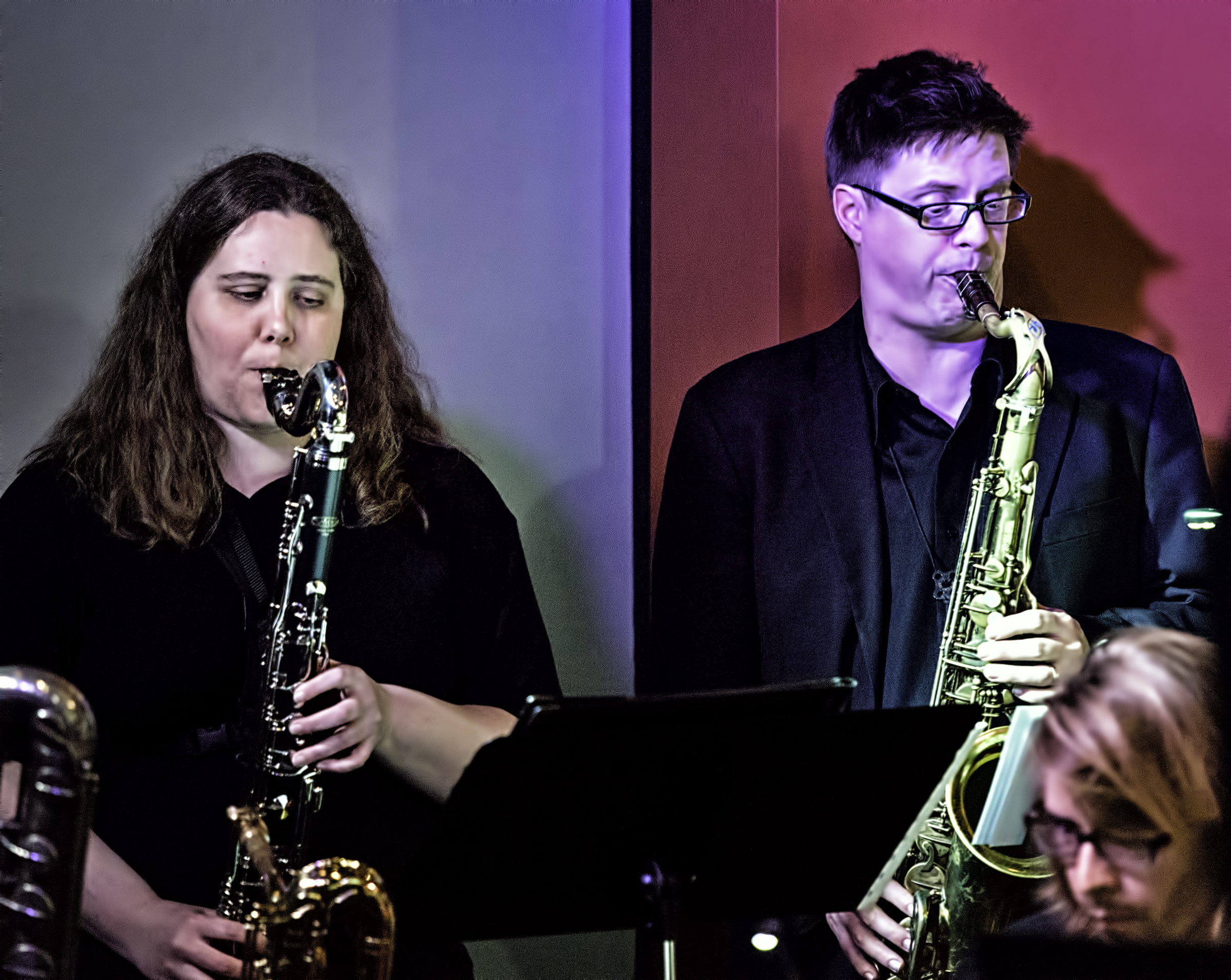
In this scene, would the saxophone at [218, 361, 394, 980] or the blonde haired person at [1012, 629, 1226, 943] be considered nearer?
the blonde haired person at [1012, 629, 1226, 943]

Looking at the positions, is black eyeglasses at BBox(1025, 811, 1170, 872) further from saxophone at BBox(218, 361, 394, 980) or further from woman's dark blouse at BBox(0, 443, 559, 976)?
woman's dark blouse at BBox(0, 443, 559, 976)

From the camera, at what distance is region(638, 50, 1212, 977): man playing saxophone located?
254cm

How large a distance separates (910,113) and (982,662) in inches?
42.5

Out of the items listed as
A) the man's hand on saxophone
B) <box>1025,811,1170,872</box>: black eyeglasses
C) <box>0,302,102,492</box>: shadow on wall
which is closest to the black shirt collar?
the man's hand on saxophone

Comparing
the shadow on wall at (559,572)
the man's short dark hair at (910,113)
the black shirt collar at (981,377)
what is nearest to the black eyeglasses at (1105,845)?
the black shirt collar at (981,377)

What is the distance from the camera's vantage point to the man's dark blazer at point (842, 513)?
2545 mm

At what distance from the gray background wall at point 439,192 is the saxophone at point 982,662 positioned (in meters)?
1.00

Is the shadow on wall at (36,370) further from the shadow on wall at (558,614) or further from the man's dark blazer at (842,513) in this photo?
the man's dark blazer at (842,513)

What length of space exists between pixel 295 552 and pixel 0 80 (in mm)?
1308

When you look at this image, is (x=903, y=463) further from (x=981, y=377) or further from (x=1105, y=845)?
(x=1105, y=845)

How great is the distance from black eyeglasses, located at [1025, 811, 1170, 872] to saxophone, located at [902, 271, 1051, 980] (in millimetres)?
728

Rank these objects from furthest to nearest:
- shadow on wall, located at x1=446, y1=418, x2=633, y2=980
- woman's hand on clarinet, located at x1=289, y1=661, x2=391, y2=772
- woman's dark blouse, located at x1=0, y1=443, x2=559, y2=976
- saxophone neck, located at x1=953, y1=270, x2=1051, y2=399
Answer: shadow on wall, located at x1=446, y1=418, x2=633, y2=980 → saxophone neck, located at x1=953, y1=270, x2=1051, y2=399 → woman's dark blouse, located at x1=0, y1=443, x2=559, y2=976 → woman's hand on clarinet, located at x1=289, y1=661, x2=391, y2=772

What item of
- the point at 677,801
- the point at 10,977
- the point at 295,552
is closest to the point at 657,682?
the point at 295,552

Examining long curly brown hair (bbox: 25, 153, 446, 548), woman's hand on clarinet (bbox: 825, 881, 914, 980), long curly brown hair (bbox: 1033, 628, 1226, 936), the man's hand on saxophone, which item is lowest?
woman's hand on clarinet (bbox: 825, 881, 914, 980)
